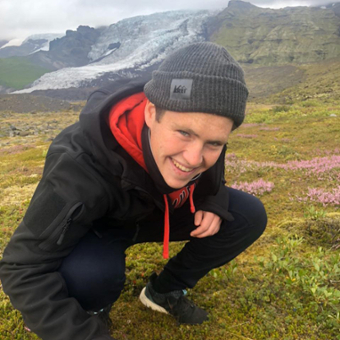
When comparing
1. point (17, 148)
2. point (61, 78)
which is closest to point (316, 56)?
point (61, 78)

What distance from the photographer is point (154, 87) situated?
2318 mm

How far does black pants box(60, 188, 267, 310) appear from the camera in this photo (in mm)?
2662

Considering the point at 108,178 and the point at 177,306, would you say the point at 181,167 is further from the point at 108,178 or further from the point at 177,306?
the point at 177,306

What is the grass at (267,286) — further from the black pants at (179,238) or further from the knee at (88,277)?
the knee at (88,277)

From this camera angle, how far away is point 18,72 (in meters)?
158

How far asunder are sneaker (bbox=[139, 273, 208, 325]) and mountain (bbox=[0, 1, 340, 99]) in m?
81.3

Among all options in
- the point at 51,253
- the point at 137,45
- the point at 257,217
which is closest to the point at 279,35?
the point at 137,45

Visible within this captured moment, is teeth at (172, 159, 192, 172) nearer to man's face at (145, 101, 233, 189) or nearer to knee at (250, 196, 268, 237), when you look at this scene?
man's face at (145, 101, 233, 189)

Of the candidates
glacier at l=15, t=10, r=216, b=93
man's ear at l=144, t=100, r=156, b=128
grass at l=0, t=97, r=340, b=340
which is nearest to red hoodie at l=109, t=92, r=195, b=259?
Result: man's ear at l=144, t=100, r=156, b=128

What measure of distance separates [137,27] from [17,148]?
607 ft

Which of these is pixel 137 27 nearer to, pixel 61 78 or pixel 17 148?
pixel 61 78

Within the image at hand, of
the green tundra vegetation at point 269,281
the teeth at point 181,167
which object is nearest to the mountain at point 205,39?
the green tundra vegetation at point 269,281

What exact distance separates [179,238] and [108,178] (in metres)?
1.54

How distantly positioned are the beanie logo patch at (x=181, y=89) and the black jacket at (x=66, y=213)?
1.98 ft
